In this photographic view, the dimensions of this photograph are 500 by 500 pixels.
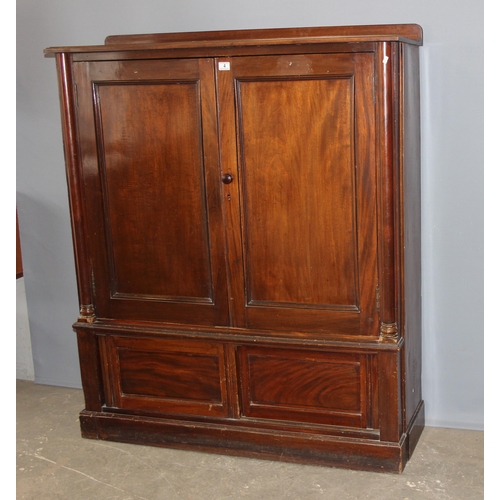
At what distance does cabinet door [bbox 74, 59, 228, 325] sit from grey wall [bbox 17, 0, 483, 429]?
21.1 inches

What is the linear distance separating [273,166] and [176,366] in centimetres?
104

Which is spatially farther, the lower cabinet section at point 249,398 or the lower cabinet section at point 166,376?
the lower cabinet section at point 166,376

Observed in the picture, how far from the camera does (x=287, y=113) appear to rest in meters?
2.84

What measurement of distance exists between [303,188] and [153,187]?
671 millimetres

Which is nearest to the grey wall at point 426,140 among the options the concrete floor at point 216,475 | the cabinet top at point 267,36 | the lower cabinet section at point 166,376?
the cabinet top at point 267,36

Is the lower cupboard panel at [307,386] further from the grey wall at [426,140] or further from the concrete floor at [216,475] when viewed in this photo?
the grey wall at [426,140]

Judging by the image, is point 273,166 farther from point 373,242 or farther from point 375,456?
point 375,456

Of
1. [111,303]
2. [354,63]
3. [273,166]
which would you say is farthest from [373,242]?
[111,303]

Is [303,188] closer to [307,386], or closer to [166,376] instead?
[307,386]

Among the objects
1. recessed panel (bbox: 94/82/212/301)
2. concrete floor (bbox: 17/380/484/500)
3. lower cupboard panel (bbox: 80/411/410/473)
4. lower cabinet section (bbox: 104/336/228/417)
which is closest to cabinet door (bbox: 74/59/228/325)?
recessed panel (bbox: 94/82/212/301)

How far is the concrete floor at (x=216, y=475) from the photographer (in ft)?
9.37

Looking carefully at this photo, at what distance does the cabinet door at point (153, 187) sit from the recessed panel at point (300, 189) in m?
0.16

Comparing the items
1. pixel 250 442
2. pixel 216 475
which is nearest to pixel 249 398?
pixel 250 442

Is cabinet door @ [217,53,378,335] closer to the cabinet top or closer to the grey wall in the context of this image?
the cabinet top
